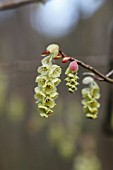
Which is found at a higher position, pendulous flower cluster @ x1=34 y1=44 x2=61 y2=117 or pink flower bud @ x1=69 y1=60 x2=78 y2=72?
pink flower bud @ x1=69 y1=60 x2=78 y2=72

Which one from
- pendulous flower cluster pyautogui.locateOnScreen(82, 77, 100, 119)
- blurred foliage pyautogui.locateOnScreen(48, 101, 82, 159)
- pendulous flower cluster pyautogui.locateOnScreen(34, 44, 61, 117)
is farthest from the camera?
blurred foliage pyautogui.locateOnScreen(48, 101, 82, 159)

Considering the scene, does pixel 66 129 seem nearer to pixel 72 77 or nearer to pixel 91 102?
pixel 91 102

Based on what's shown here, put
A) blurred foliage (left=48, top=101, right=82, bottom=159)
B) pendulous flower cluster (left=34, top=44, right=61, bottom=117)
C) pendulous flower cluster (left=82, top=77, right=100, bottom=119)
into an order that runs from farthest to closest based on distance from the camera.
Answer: blurred foliage (left=48, top=101, right=82, bottom=159) → pendulous flower cluster (left=82, top=77, right=100, bottom=119) → pendulous flower cluster (left=34, top=44, right=61, bottom=117)

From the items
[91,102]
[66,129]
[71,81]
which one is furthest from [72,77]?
[66,129]

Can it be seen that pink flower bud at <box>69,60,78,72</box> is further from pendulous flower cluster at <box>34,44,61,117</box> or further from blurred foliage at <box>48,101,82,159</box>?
blurred foliage at <box>48,101,82,159</box>

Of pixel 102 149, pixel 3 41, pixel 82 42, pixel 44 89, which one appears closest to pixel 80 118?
pixel 102 149

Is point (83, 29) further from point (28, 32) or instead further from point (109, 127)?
point (109, 127)

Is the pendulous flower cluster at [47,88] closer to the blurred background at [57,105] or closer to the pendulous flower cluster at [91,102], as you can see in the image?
the pendulous flower cluster at [91,102]

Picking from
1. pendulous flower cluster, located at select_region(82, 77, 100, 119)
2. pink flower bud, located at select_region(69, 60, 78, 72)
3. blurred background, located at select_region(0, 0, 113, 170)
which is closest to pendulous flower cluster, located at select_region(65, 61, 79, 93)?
pink flower bud, located at select_region(69, 60, 78, 72)
